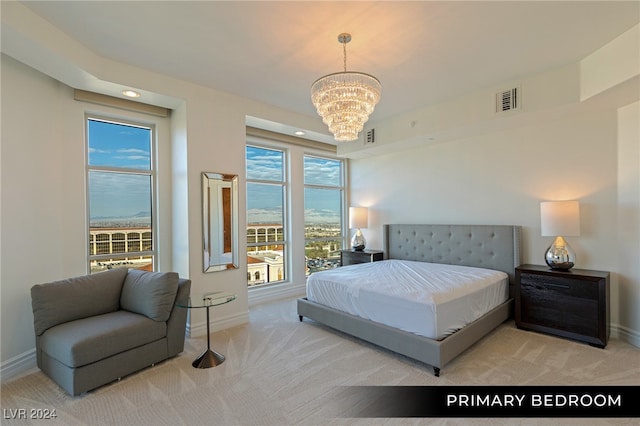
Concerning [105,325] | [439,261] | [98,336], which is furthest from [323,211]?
[98,336]

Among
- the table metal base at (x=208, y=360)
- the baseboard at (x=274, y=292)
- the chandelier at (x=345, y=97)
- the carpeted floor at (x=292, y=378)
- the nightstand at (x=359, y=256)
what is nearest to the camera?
the carpeted floor at (x=292, y=378)

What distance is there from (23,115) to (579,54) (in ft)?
17.2

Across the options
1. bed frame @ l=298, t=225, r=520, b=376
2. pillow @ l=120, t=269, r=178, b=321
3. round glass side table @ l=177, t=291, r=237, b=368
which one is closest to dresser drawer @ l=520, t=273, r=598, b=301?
bed frame @ l=298, t=225, r=520, b=376

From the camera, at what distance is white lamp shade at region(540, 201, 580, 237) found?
3.28 meters

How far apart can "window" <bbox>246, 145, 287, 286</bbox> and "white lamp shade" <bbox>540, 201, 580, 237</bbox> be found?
3.76 metres

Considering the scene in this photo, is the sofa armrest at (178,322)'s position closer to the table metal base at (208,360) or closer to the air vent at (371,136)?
the table metal base at (208,360)

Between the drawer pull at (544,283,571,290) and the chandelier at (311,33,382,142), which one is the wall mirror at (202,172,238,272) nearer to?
the chandelier at (311,33,382,142)

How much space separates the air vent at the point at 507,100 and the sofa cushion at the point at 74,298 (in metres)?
4.61

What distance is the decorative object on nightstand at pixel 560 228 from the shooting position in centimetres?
329

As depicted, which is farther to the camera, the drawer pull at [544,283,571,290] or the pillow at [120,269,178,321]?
the drawer pull at [544,283,571,290]

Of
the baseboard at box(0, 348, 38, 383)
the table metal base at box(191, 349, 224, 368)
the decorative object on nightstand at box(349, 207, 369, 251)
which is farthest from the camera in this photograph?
the decorative object on nightstand at box(349, 207, 369, 251)

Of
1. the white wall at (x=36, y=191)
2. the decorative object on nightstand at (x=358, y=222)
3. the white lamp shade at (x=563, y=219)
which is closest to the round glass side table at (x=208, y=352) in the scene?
the white wall at (x=36, y=191)

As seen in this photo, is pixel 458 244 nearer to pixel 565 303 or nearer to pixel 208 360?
pixel 565 303

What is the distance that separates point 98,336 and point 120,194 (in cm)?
189
